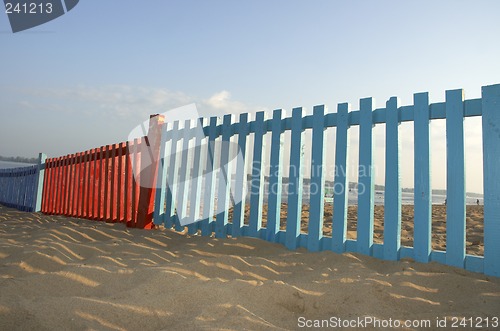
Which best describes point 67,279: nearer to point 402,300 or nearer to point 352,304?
point 352,304

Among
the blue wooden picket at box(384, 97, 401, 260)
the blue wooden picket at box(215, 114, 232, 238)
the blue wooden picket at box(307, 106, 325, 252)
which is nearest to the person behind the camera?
the blue wooden picket at box(384, 97, 401, 260)

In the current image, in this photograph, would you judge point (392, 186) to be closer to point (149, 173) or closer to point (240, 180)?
point (240, 180)

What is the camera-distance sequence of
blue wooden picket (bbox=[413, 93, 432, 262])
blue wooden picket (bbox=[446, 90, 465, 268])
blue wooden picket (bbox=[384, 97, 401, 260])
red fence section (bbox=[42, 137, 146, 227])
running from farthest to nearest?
red fence section (bbox=[42, 137, 146, 227]) < blue wooden picket (bbox=[384, 97, 401, 260]) < blue wooden picket (bbox=[413, 93, 432, 262]) < blue wooden picket (bbox=[446, 90, 465, 268])

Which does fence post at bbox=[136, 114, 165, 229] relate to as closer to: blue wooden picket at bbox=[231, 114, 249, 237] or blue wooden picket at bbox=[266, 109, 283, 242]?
blue wooden picket at bbox=[231, 114, 249, 237]

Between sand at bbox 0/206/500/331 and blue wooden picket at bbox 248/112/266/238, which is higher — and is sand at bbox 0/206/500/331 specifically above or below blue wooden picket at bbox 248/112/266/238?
below

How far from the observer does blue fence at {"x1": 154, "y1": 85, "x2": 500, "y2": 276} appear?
2.82 metres

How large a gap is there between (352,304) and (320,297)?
0.18 metres

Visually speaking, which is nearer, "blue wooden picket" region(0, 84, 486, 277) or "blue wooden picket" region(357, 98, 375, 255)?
"blue wooden picket" region(0, 84, 486, 277)

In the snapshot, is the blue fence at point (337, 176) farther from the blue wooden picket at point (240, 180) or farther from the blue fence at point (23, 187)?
the blue fence at point (23, 187)

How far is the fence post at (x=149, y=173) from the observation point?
5.19 meters

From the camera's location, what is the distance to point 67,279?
2150mm

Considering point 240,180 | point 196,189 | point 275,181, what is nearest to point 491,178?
point 275,181

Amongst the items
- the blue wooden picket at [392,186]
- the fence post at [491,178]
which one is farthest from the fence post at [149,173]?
the fence post at [491,178]

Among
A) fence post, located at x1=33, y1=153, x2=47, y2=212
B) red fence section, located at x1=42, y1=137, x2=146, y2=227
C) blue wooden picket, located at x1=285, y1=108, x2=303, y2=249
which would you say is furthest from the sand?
fence post, located at x1=33, y1=153, x2=47, y2=212
